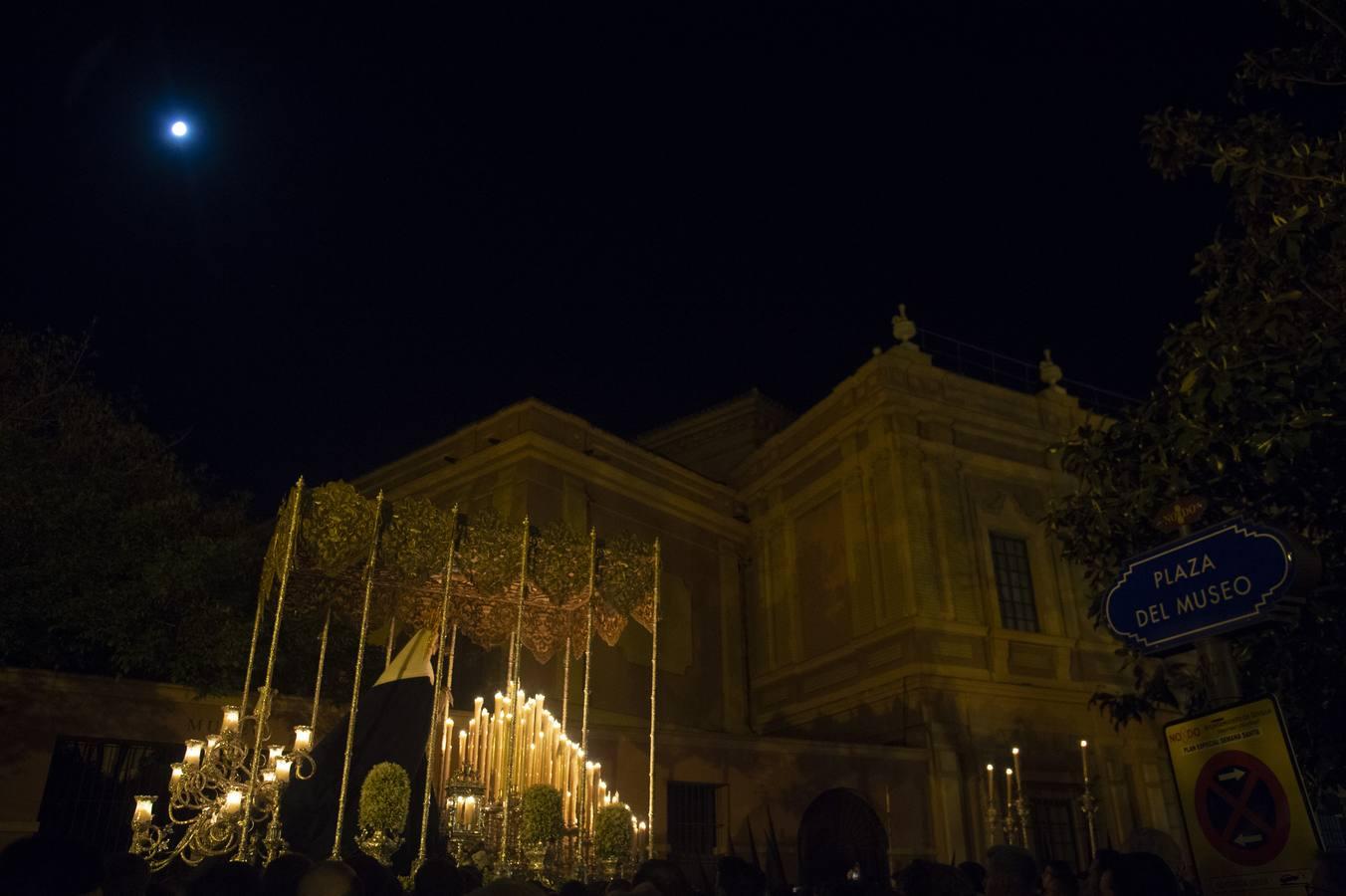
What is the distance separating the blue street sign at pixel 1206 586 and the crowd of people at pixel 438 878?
90 centimetres

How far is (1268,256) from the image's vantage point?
635cm

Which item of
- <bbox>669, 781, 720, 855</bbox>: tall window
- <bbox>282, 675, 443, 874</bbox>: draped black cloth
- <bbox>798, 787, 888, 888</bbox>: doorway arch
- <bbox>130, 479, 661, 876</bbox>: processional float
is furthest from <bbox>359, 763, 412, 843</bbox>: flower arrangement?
<bbox>798, 787, 888, 888</bbox>: doorway arch

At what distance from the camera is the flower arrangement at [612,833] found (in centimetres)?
791

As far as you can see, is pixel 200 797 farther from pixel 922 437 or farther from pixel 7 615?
pixel 922 437

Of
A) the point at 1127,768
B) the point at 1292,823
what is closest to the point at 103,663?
the point at 1292,823

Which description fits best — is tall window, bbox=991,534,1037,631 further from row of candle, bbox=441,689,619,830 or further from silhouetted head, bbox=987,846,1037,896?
silhouetted head, bbox=987,846,1037,896

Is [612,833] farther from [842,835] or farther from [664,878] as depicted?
[842,835]

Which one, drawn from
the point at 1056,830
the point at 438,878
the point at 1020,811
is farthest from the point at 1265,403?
the point at 1056,830

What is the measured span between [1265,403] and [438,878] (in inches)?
197

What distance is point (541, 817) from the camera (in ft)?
24.9

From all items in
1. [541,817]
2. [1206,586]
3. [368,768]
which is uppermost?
[1206,586]

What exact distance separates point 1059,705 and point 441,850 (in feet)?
41.4

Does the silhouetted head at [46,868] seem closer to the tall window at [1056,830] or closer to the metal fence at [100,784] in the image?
the metal fence at [100,784]

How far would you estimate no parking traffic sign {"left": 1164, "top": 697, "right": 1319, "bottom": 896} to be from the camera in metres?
3.29
